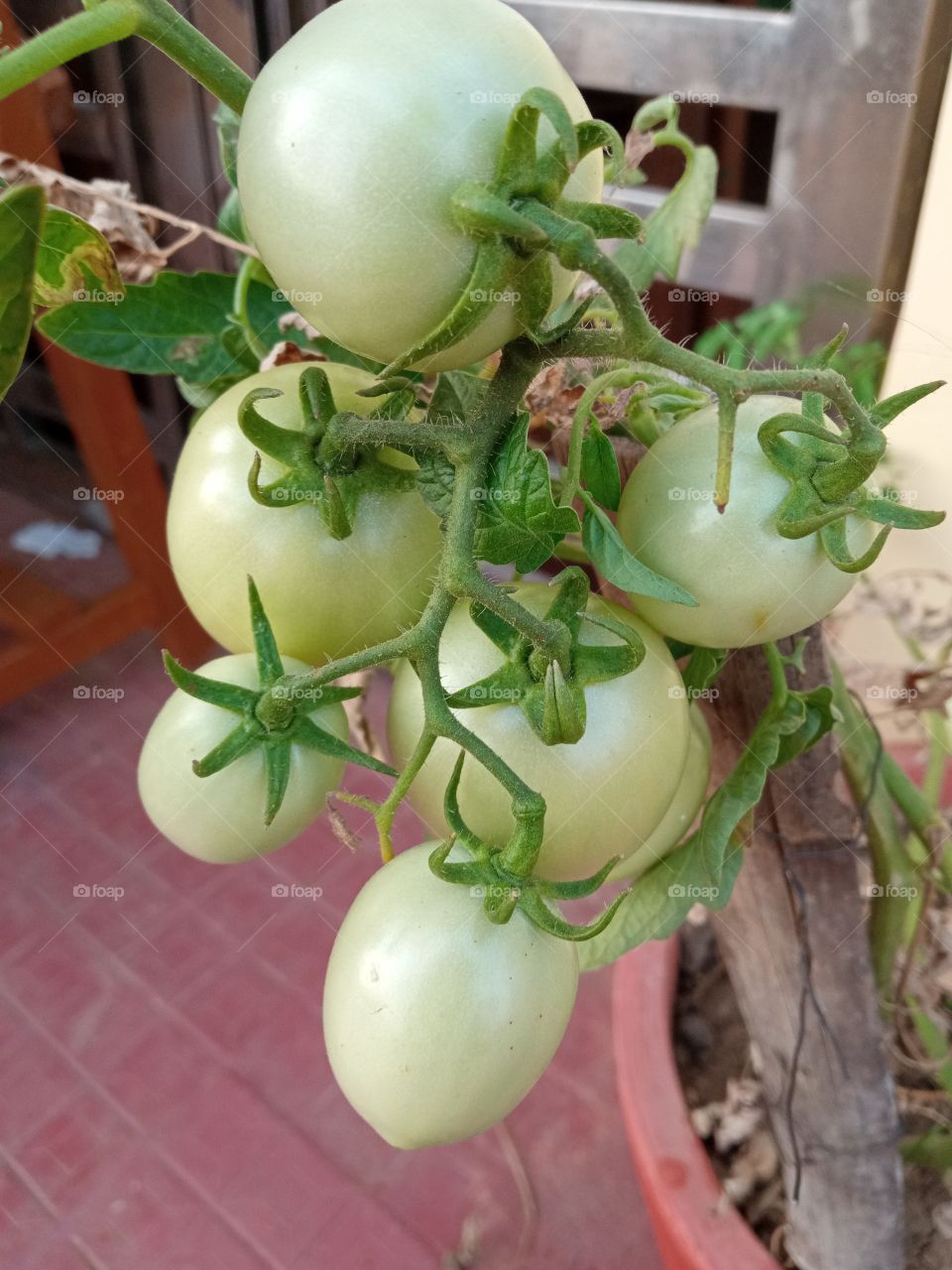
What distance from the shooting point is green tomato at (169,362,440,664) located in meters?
0.30

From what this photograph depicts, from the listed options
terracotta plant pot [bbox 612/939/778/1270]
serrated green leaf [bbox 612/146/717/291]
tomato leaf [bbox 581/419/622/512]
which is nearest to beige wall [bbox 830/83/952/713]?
terracotta plant pot [bbox 612/939/778/1270]

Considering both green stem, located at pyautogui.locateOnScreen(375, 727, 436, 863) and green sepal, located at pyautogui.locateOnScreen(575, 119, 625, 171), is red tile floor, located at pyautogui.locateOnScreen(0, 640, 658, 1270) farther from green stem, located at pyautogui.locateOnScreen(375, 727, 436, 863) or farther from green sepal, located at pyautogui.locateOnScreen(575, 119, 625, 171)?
green sepal, located at pyautogui.locateOnScreen(575, 119, 625, 171)

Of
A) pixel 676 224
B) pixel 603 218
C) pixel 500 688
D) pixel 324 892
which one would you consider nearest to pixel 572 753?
pixel 500 688

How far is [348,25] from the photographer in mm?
202

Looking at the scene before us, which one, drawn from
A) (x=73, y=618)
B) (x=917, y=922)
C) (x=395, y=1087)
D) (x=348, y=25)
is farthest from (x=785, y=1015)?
(x=73, y=618)

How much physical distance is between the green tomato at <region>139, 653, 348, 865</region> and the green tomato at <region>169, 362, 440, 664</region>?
0.7 inches

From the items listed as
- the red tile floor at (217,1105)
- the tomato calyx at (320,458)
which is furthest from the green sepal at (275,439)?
the red tile floor at (217,1105)

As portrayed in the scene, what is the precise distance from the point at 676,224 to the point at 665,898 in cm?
28

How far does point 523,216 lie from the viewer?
0.19 m

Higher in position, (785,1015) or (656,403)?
(656,403)

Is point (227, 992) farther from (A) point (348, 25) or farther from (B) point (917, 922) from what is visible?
(A) point (348, 25)

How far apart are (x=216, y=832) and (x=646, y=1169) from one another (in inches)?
18.9

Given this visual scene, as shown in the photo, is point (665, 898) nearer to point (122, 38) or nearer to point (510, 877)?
point (510, 877)

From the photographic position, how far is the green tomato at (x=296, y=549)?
298mm
